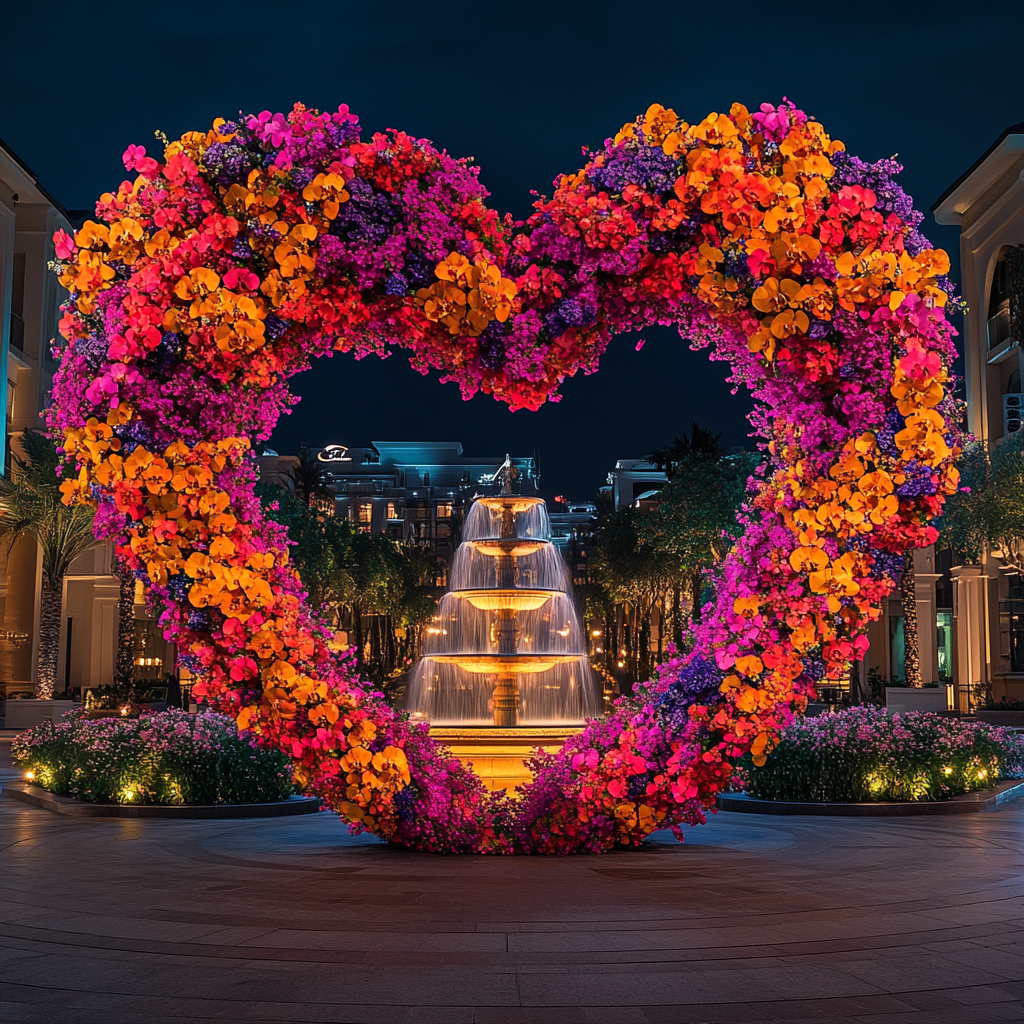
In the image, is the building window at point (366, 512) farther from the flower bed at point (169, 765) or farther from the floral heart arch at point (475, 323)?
the floral heart arch at point (475, 323)

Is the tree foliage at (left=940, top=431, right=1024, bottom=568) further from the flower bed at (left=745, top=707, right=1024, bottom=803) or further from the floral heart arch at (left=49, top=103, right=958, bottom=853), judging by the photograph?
the floral heart arch at (left=49, top=103, right=958, bottom=853)

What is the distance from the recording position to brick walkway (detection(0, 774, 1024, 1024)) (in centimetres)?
496

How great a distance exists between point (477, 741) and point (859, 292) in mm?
13203

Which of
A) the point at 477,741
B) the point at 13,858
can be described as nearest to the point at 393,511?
the point at 477,741

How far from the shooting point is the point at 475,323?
779cm

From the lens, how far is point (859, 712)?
15.8 m

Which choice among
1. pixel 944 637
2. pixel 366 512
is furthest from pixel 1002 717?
pixel 366 512

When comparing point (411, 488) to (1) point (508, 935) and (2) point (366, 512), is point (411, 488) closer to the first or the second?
(2) point (366, 512)

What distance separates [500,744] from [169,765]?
6859 mm

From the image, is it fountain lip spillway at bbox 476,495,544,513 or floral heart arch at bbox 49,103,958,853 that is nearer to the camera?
floral heart arch at bbox 49,103,958,853

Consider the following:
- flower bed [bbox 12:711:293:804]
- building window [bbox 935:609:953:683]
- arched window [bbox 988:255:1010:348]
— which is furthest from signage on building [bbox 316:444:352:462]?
flower bed [bbox 12:711:293:804]

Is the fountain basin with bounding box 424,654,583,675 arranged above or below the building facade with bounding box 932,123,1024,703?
below

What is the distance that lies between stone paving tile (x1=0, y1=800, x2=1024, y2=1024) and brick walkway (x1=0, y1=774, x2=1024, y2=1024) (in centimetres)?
2

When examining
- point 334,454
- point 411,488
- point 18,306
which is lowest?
point 18,306
